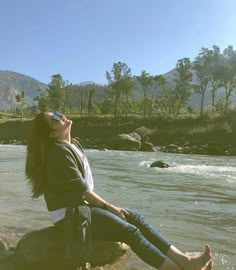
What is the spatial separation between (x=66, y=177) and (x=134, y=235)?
0.96 m

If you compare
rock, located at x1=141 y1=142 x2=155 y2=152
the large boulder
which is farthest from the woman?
rock, located at x1=141 y1=142 x2=155 y2=152

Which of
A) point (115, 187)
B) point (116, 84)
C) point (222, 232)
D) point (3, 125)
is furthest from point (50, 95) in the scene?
point (222, 232)

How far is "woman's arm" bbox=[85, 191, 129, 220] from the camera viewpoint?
4.45 meters

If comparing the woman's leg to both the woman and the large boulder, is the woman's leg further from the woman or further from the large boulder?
the large boulder

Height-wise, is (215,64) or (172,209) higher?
(215,64)

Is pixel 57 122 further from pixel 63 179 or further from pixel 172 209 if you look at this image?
pixel 172 209

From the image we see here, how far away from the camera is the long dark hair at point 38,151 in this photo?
4.40 meters

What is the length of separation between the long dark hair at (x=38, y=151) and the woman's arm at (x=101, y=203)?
1.73 ft

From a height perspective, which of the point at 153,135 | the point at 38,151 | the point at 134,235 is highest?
the point at 38,151

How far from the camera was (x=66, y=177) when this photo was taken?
13.8ft

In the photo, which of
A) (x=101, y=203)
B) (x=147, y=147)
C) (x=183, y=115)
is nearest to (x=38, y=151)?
(x=101, y=203)

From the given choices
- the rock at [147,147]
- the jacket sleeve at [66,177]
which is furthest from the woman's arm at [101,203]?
the rock at [147,147]

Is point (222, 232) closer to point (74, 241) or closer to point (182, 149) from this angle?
point (74, 241)

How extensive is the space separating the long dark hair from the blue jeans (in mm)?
664
